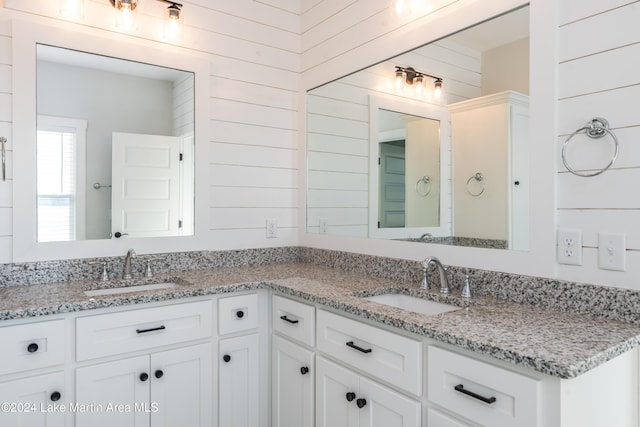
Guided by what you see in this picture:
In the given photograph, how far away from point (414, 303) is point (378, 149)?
866 millimetres

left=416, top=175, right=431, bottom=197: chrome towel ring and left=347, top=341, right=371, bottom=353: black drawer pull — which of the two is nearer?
left=347, top=341, right=371, bottom=353: black drawer pull

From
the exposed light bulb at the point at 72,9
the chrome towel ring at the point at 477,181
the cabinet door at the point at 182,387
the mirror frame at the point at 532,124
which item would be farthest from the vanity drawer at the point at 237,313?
the exposed light bulb at the point at 72,9

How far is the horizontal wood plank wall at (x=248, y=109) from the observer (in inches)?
97.5

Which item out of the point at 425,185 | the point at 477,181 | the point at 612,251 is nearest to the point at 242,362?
the point at 425,185

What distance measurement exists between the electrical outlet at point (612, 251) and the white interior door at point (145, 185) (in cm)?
194

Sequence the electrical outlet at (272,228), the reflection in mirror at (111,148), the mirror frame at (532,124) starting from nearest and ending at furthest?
1. the mirror frame at (532,124)
2. the reflection in mirror at (111,148)
3. the electrical outlet at (272,228)

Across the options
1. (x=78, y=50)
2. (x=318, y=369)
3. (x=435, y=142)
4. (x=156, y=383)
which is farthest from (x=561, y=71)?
(x=78, y=50)

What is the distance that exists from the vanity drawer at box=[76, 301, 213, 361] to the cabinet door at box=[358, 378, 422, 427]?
791mm

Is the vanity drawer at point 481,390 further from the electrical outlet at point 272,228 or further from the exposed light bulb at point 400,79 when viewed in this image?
the electrical outlet at point 272,228

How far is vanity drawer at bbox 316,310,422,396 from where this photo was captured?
134 cm

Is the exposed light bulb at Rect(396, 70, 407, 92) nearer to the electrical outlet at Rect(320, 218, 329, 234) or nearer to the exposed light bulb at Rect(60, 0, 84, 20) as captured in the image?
the electrical outlet at Rect(320, 218, 329, 234)

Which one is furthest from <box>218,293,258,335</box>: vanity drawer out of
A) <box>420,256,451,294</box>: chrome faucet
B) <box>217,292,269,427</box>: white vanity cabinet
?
<box>420,256,451,294</box>: chrome faucet

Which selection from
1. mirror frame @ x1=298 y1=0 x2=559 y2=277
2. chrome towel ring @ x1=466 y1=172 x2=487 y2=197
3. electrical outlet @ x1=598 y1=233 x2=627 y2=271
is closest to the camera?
electrical outlet @ x1=598 y1=233 x2=627 y2=271

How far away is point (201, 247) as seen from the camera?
95.9 inches
